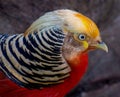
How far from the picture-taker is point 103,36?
2.46 m

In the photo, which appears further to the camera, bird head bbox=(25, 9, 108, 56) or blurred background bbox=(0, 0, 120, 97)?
blurred background bbox=(0, 0, 120, 97)

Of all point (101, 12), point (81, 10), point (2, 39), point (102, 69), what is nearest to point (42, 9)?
point (81, 10)

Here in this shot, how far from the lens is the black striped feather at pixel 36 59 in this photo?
135cm

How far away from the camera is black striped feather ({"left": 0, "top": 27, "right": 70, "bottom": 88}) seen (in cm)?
135

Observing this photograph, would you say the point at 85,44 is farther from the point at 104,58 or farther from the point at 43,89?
the point at 104,58

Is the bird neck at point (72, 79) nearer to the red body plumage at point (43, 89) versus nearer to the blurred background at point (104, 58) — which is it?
the red body plumage at point (43, 89)

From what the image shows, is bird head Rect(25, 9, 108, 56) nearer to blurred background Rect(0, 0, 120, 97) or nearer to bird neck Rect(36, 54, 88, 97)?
bird neck Rect(36, 54, 88, 97)

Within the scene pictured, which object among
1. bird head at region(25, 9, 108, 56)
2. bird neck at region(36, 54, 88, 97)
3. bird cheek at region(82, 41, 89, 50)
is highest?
bird head at region(25, 9, 108, 56)

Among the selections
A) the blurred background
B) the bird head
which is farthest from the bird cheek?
the blurred background

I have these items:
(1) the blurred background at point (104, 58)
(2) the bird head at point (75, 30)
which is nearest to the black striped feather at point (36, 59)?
(2) the bird head at point (75, 30)

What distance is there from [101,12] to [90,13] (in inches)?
3.8

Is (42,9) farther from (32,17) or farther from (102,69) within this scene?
(102,69)

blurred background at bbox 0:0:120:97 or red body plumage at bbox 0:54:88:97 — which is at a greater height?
blurred background at bbox 0:0:120:97

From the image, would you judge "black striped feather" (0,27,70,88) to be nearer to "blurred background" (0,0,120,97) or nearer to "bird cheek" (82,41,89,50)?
"bird cheek" (82,41,89,50)
